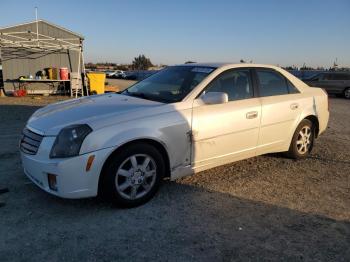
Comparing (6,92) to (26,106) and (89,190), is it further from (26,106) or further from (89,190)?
(89,190)

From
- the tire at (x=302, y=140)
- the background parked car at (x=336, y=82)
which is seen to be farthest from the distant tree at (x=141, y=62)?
the tire at (x=302, y=140)

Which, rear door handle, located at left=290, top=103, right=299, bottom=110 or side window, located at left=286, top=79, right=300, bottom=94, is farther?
side window, located at left=286, top=79, right=300, bottom=94

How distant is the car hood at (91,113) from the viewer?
373 cm

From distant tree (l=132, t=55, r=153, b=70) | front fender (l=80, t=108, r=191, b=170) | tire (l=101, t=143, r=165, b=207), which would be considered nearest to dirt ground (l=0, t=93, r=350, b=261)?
tire (l=101, t=143, r=165, b=207)

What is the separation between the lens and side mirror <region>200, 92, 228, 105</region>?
4.29 m

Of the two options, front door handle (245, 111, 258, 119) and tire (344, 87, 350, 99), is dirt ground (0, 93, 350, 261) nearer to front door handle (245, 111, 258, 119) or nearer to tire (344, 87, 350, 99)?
front door handle (245, 111, 258, 119)

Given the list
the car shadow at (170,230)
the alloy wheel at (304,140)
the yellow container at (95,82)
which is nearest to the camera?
the car shadow at (170,230)

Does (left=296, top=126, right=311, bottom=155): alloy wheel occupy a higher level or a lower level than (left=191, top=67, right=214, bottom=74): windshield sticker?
lower

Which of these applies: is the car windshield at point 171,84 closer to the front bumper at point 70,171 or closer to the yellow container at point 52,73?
the front bumper at point 70,171

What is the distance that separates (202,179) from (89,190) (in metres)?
1.80

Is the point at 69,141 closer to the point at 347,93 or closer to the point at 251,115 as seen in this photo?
the point at 251,115

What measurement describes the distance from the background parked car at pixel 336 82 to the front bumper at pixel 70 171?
21235mm

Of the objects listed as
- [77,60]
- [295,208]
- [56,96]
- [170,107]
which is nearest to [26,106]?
[56,96]

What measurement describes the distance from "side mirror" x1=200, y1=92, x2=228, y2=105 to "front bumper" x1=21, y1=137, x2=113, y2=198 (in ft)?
4.53
